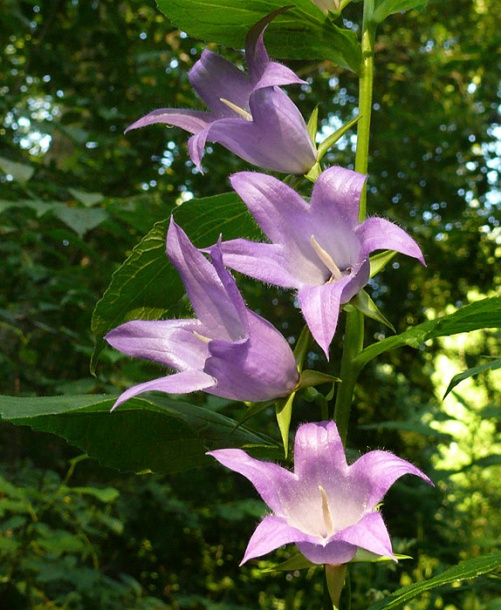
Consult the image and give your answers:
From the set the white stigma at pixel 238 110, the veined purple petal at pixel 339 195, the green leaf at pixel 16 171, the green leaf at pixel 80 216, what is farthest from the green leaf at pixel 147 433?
the green leaf at pixel 16 171

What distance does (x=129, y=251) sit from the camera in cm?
304

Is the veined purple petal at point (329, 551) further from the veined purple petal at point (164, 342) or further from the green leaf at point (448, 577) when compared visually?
the veined purple petal at point (164, 342)

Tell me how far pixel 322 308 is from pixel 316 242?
162mm

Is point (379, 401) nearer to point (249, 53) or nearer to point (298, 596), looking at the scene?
point (298, 596)

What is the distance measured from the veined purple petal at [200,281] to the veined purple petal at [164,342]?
3cm

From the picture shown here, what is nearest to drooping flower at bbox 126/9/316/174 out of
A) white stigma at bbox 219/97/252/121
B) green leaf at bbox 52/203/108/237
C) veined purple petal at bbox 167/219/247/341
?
white stigma at bbox 219/97/252/121

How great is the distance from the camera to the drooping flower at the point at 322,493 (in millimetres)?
629

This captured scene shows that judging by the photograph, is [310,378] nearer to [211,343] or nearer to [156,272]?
[211,343]

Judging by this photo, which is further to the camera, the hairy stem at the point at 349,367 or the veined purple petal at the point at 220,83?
the veined purple petal at the point at 220,83

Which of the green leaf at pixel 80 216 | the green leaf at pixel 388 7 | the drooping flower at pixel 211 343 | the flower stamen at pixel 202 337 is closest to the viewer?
the drooping flower at pixel 211 343

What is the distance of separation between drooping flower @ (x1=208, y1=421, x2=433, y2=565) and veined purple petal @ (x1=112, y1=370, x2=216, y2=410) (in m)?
0.08

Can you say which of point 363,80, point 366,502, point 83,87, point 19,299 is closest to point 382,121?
point 83,87

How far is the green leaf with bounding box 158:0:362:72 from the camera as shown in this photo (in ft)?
2.84

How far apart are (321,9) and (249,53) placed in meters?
0.13
